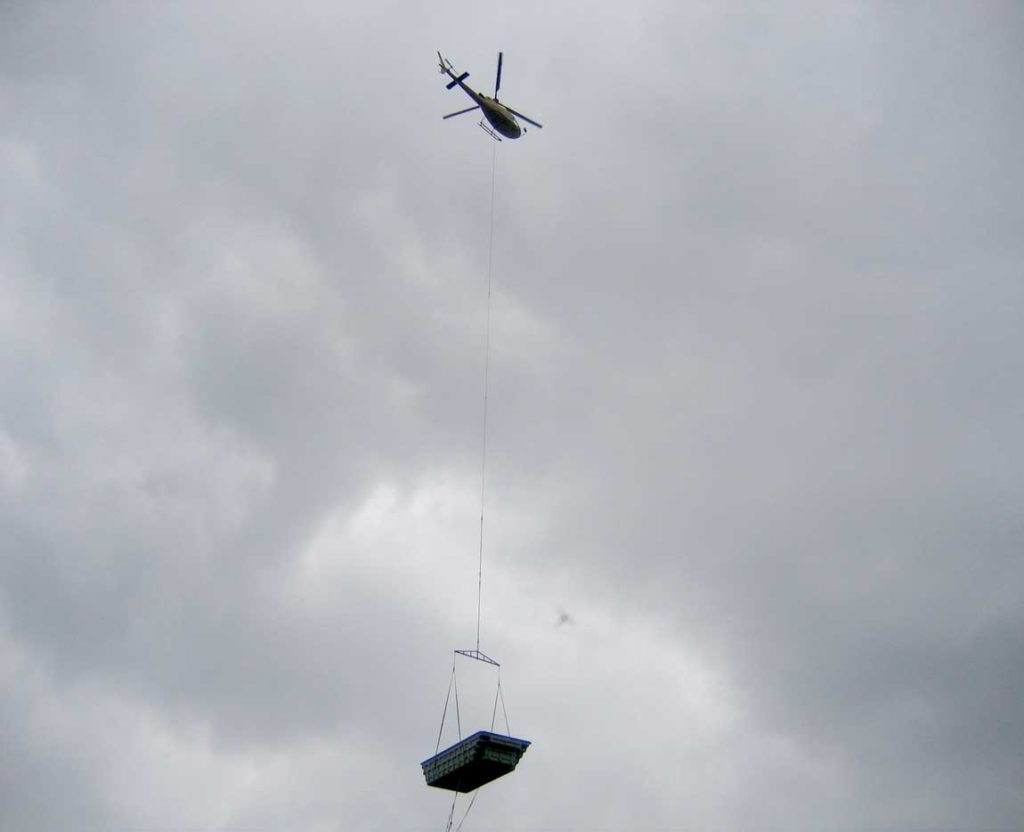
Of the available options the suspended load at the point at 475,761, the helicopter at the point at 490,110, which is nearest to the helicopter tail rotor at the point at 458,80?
the helicopter at the point at 490,110

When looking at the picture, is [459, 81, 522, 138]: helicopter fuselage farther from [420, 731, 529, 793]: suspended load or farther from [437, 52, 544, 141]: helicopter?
[420, 731, 529, 793]: suspended load

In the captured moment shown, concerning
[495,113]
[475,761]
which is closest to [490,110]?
[495,113]

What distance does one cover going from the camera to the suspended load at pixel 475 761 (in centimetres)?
7456

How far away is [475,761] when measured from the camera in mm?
74625

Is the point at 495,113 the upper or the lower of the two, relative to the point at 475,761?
upper

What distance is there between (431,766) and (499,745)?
8.57 metres

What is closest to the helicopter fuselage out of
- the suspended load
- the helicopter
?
the helicopter

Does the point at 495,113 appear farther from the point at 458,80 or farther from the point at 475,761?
the point at 475,761

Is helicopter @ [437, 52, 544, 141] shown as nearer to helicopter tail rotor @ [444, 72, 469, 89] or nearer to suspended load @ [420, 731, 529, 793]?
helicopter tail rotor @ [444, 72, 469, 89]

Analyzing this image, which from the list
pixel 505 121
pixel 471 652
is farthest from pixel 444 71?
pixel 471 652

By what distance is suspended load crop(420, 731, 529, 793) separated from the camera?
7456 centimetres

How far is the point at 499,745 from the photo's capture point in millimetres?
75062

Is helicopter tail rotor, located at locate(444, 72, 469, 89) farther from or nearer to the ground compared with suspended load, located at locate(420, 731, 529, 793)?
farther from the ground

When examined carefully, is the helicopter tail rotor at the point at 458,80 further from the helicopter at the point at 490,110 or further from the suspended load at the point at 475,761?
the suspended load at the point at 475,761
